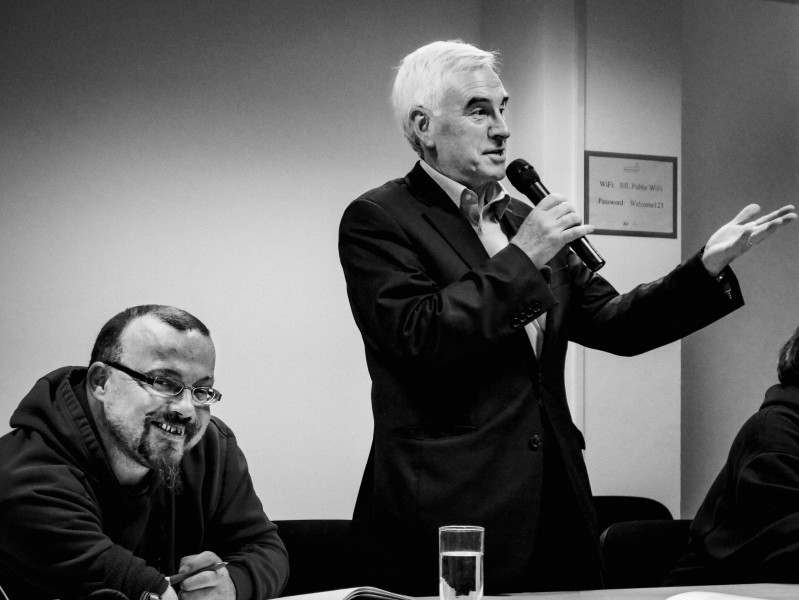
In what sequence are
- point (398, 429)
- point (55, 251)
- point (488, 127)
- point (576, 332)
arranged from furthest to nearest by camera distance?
point (55, 251)
point (576, 332)
point (488, 127)
point (398, 429)

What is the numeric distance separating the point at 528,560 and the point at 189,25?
8.88ft

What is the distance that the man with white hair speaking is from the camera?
1.85 meters

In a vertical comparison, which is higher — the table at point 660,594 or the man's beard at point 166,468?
the man's beard at point 166,468

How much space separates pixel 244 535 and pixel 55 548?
442 mm

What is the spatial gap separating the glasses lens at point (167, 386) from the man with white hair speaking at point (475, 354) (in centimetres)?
38

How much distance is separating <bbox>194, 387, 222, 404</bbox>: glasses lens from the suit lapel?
0.56m

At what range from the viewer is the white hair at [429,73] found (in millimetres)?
2135

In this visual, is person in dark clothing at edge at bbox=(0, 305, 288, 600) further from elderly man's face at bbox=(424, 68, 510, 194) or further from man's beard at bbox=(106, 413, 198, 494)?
elderly man's face at bbox=(424, 68, 510, 194)

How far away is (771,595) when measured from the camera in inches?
65.1

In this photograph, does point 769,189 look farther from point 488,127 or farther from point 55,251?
point 55,251

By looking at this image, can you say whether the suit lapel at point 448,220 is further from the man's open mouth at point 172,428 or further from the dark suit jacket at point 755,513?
the dark suit jacket at point 755,513

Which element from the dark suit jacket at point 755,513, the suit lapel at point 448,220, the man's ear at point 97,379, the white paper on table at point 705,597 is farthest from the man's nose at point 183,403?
the dark suit jacket at point 755,513

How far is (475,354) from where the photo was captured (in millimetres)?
1857

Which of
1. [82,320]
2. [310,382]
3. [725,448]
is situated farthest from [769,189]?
[82,320]
